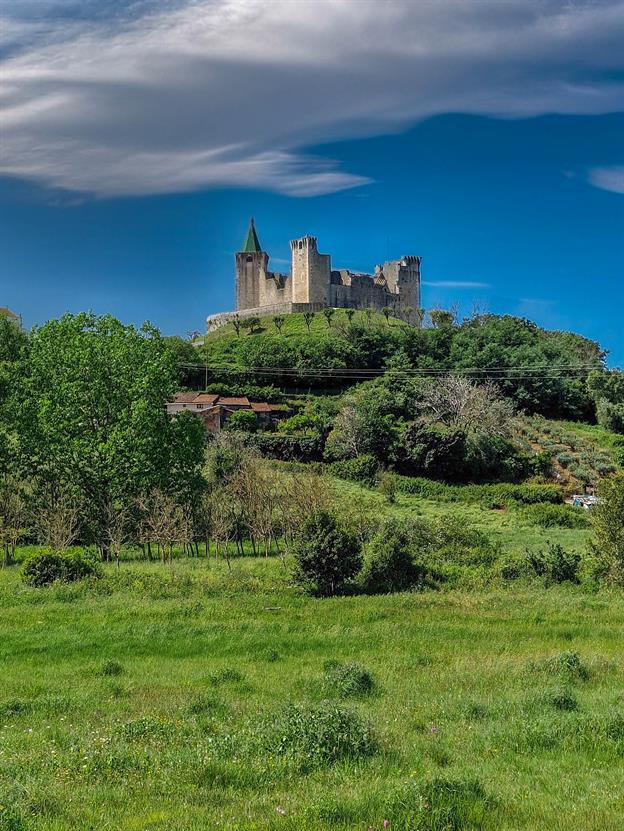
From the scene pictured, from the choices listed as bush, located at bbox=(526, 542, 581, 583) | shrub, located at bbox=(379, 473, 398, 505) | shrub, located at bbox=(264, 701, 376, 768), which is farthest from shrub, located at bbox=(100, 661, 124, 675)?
shrub, located at bbox=(379, 473, 398, 505)

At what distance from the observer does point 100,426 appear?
30.6 meters

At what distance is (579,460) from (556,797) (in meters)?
50.5

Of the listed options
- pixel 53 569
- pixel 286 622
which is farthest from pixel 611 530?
pixel 53 569

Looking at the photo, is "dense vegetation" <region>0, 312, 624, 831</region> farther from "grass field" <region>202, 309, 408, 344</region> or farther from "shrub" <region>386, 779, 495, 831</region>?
"grass field" <region>202, 309, 408, 344</region>

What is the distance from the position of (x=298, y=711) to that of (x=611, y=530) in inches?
658

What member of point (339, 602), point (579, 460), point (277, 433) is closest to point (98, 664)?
point (339, 602)

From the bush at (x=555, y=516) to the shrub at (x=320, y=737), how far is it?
3378 cm

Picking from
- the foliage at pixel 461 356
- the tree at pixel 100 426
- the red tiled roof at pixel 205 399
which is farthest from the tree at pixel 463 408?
the tree at pixel 100 426

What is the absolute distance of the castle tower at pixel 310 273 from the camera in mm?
117000

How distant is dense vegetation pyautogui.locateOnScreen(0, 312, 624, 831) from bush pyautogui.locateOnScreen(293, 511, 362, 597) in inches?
2.4

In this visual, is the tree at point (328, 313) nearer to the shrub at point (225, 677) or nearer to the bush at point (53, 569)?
the bush at point (53, 569)

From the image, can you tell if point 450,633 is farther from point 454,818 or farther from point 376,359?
point 376,359

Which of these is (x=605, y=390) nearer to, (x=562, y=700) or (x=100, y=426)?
(x=100, y=426)

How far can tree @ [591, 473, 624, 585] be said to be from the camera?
23422 mm
